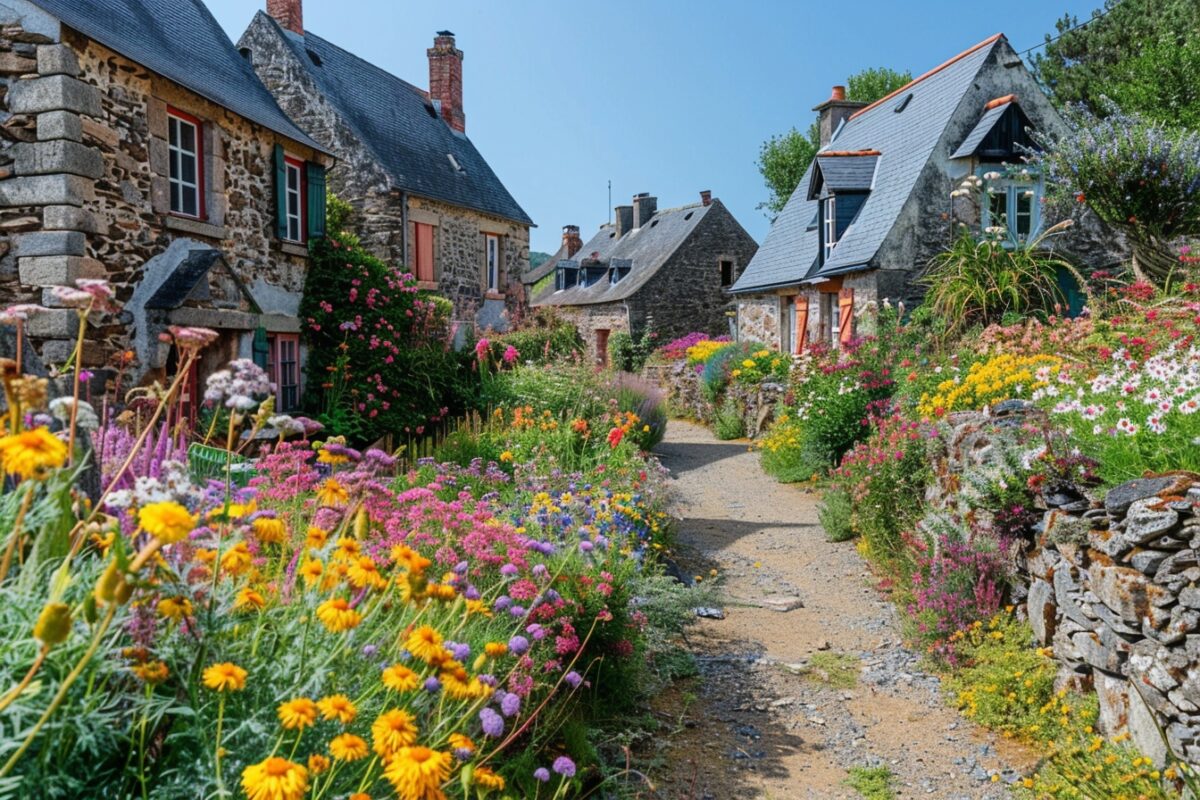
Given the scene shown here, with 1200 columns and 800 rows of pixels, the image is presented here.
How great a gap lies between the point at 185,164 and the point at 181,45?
187 centimetres

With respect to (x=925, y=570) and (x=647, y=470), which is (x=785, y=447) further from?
(x=925, y=570)

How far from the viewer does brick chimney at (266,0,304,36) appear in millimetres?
16562

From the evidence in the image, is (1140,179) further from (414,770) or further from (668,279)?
(668,279)

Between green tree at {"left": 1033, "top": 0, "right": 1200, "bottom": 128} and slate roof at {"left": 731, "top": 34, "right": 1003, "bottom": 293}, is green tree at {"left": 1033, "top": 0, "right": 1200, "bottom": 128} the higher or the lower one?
the higher one

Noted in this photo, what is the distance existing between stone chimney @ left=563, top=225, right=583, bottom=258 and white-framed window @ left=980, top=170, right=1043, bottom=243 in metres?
25.7

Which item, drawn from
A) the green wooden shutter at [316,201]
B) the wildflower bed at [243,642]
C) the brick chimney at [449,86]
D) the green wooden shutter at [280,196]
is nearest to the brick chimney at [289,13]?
the brick chimney at [449,86]

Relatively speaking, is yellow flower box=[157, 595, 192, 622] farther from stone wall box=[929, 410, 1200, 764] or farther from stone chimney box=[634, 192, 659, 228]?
stone chimney box=[634, 192, 659, 228]

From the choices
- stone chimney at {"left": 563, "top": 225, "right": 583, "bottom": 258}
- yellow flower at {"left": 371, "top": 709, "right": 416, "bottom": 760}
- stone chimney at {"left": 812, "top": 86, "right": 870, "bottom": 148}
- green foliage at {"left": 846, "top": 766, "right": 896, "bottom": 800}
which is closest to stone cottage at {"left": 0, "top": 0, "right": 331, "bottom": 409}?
yellow flower at {"left": 371, "top": 709, "right": 416, "bottom": 760}

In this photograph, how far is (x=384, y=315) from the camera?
11602 mm

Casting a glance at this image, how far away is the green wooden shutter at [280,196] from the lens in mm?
10695

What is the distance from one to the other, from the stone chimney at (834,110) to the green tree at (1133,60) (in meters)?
5.48

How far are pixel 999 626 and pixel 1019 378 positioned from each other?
2583 millimetres

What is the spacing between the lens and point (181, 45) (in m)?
9.99

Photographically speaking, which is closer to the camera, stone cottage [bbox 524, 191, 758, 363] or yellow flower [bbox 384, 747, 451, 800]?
yellow flower [bbox 384, 747, 451, 800]
